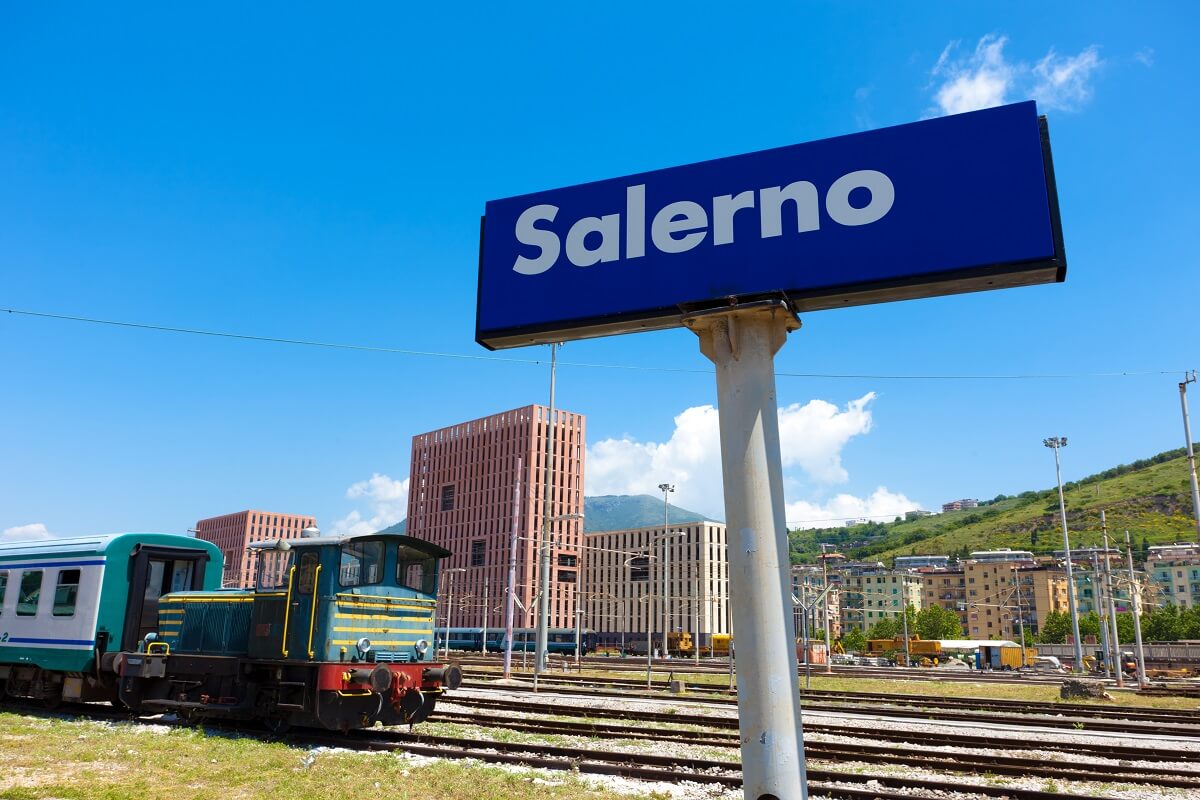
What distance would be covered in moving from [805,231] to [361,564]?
467 inches

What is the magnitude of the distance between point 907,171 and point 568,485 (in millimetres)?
129814

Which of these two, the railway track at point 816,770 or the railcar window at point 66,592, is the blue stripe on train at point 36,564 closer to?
the railcar window at point 66,592

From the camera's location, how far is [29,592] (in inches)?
786

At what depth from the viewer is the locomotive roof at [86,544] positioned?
1912cm

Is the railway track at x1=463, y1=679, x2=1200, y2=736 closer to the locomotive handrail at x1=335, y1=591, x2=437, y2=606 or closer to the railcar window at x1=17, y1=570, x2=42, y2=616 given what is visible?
the locomotive handrail at x1=335, y1=591, x2=437, y2=606

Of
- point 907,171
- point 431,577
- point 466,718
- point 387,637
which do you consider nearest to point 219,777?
point 387,637

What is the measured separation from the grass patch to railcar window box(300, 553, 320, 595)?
284cm

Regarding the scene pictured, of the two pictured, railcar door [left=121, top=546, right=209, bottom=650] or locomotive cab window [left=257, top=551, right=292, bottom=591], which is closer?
locomotive cab window [left=257, top=551, right=292, bottom=591]

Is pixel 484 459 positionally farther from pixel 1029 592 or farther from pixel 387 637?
pixel 387 637

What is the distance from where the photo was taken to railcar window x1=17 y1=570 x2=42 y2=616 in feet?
64.8

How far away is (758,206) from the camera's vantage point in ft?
26.3

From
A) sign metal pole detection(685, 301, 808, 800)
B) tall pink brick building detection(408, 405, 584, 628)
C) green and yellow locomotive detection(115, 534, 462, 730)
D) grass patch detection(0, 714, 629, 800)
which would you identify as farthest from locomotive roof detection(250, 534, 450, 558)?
tall pink brick building detection(408, 405, 584, 628)

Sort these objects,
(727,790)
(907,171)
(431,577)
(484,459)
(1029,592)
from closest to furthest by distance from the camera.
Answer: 1. (907,171)
2. (727,790)
3. (431,577)
4. (484,459)
5. (1029,592)

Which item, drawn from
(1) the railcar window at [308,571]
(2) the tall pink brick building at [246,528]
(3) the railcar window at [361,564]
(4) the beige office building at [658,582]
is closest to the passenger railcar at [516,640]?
(4) the beige office building at [658,582]
